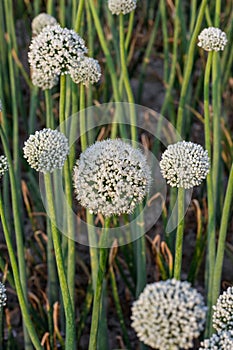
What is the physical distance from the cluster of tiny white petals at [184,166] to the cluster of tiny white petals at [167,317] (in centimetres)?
22

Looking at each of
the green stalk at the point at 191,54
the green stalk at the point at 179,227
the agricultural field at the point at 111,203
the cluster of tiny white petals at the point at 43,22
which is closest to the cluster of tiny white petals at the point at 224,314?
the agricultural field at the point at 111,203

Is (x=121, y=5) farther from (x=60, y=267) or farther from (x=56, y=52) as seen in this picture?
(x=60, y=267)

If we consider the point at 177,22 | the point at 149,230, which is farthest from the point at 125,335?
the point at 177,22

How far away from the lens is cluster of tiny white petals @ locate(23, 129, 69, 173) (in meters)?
0.84

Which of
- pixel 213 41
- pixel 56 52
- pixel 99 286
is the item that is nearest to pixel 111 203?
pixel 99 286

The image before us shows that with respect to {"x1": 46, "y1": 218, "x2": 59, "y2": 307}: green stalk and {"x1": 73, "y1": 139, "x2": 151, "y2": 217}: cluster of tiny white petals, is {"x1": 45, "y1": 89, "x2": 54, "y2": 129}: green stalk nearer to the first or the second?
{"x1": 46, "y1": 218, "x2": 59, "y2": 307}: green stalk

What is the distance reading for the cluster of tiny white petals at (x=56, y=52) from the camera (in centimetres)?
92

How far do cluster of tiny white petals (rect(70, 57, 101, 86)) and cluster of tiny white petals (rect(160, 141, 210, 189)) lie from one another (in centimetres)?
22

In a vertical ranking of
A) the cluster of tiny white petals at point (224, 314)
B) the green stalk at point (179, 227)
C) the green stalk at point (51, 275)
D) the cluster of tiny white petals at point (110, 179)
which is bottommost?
the cluster of tiny white petals at point (224, 314)

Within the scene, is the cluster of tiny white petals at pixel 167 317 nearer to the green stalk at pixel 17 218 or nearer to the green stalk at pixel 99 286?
the green stalk at pixel 99 286

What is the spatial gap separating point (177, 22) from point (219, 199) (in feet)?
1.53

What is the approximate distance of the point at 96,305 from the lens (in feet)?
3.04

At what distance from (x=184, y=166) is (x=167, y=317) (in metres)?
0.27

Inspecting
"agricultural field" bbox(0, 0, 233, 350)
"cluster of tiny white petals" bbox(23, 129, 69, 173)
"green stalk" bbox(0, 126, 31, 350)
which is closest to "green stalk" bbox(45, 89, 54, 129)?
"agricultural field" bbox(0, 0, 233, 350)
